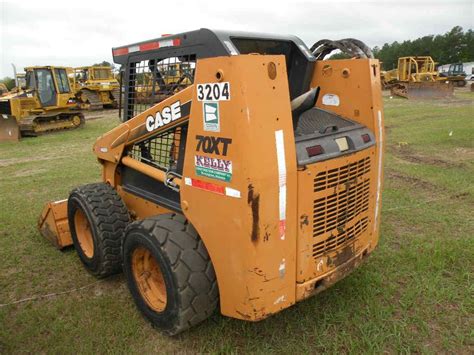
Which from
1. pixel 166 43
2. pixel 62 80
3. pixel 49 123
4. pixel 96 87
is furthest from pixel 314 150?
pixel 96 87

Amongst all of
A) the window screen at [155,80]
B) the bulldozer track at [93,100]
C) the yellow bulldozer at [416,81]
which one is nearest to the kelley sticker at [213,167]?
the window screen at [155,80]

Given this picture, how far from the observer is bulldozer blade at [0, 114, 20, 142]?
42.3 feet

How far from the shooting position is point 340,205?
2.61 m

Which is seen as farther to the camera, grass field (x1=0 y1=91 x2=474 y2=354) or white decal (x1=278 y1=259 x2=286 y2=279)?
grass field (x1=0 y1=91 x2=474 y2=354)

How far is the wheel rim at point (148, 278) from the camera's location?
2.91 m

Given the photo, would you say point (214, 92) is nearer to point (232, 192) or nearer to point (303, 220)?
point (232, 192)

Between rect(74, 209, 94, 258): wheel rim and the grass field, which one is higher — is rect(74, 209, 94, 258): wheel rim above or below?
above

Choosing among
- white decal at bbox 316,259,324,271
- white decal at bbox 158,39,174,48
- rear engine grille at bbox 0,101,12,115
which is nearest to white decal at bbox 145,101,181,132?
white decal at bbox 158,39,174,48

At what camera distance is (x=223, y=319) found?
293cm

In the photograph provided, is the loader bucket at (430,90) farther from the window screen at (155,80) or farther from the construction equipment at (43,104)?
the window screen at (155,80)

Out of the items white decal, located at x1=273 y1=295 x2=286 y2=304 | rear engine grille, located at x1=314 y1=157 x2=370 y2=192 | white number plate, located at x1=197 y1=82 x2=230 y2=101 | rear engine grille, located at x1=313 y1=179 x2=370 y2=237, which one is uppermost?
white number plate, located at x1=197 y1=82 x2=230 y2=101

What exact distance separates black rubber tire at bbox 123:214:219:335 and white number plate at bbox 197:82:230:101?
2.84 ft

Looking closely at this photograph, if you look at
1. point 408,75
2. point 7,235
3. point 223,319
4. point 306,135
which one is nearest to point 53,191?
point 7,235

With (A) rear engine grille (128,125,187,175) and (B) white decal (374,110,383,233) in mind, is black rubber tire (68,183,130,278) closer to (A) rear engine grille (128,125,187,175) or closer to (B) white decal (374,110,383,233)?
(A) rear engine grille (128,125,187,175)
